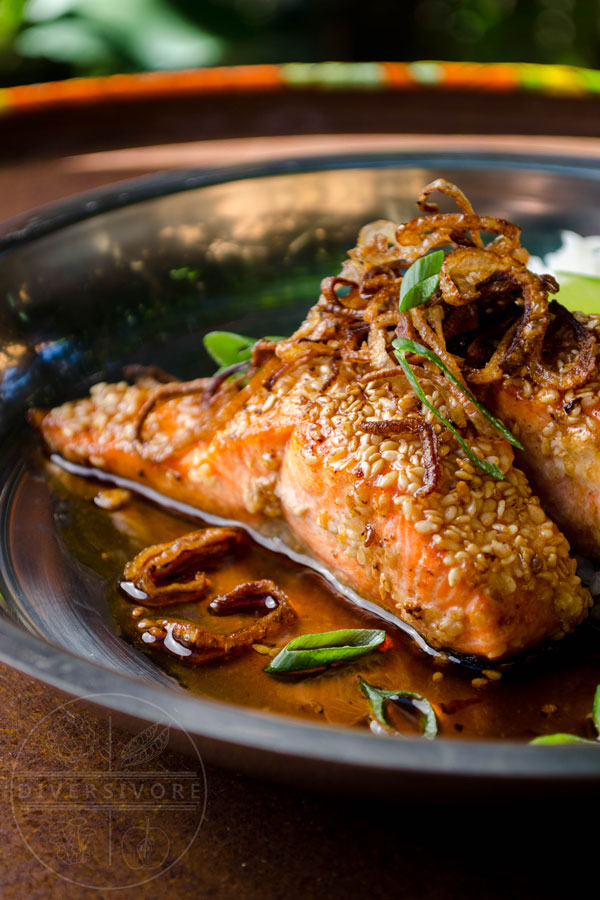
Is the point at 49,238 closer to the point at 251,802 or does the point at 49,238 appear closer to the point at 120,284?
the point at 120,284

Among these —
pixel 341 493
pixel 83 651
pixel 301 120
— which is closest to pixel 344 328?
pixel 341 493

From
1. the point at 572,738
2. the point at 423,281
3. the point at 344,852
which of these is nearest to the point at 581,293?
the point at 423,281

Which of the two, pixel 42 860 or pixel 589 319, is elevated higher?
pixel 589 319

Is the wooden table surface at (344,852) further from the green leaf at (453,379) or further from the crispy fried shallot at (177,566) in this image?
the green leaf at (453,379)

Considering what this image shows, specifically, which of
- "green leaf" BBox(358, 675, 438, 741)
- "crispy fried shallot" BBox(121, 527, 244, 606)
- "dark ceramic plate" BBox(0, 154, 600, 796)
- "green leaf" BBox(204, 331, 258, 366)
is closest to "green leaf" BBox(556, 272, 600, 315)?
"dark ceramic plate" BBox(0, 154, 600, 796)

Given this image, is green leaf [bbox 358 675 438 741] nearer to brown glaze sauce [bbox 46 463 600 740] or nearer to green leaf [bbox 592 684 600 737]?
Result: brown glaze sauce [bbox 46 463 600 740]

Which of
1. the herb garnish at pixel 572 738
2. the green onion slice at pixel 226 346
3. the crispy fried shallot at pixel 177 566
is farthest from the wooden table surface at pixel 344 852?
the green onion slice at pixel 226 346
